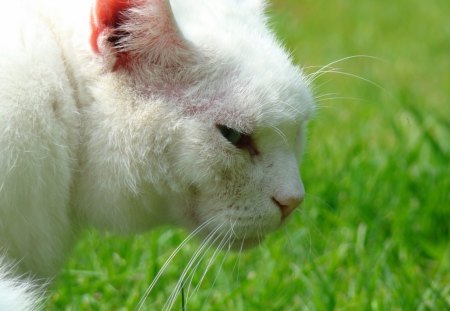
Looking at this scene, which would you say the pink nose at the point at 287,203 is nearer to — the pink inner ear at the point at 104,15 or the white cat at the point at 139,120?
the white cat at the point at 139,120

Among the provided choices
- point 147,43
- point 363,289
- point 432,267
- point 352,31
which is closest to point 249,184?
point 147,43

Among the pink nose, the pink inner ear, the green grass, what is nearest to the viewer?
the pink inner ear

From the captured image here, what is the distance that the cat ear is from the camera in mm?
2002

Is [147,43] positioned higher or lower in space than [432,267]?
higher

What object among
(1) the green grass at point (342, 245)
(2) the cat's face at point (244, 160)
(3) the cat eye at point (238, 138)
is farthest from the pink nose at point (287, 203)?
(1) the green grass at point (342, 245)

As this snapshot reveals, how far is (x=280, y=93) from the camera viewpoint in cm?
208

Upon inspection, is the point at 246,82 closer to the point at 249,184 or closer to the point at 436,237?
the point at 249,184

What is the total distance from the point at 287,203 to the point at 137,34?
525 millimetres

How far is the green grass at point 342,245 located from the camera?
2625 millimetres

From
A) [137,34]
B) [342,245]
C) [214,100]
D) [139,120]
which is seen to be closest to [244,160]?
[214,100]

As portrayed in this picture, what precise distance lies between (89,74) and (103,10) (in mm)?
162

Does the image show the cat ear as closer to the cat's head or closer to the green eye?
the cat's head

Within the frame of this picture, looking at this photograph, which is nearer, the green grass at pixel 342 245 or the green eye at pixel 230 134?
the green eye at pixel 230 134

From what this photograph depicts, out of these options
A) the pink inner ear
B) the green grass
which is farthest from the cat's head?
the green grass
